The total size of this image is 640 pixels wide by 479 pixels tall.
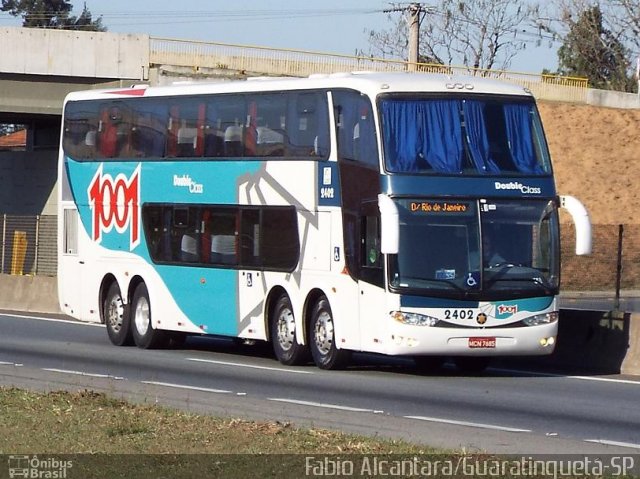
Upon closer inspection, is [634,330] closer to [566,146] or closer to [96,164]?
[96,164]

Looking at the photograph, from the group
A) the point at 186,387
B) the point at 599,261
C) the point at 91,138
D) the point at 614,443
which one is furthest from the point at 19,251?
the point at 614,443

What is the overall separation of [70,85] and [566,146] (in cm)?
2226

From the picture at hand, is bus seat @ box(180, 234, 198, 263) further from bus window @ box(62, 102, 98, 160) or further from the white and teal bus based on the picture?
bus window @ box(62, 102, 98, 160)

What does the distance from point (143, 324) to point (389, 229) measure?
7667 mm

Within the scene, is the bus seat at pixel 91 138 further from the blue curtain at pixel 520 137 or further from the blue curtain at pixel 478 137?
the blue curtain at pixel 520 137

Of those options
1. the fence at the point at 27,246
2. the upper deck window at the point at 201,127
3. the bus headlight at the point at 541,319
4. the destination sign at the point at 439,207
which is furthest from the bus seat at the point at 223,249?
the fence at the point at 27,246

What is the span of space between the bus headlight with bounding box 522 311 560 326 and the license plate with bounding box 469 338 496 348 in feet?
1.77

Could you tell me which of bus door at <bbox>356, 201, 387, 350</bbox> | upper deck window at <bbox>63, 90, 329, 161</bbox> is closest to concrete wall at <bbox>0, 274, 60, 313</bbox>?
upper deck window at <bbox>63, 90, 329, 161</bbox>

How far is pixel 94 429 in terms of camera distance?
12.1 meters

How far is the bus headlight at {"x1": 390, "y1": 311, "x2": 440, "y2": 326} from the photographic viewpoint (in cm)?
1902

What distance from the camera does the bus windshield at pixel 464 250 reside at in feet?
62.5

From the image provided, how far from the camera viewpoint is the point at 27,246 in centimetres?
4297

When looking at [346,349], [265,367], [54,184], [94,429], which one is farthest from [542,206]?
[54,184]

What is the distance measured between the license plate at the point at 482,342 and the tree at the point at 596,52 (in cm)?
6998
